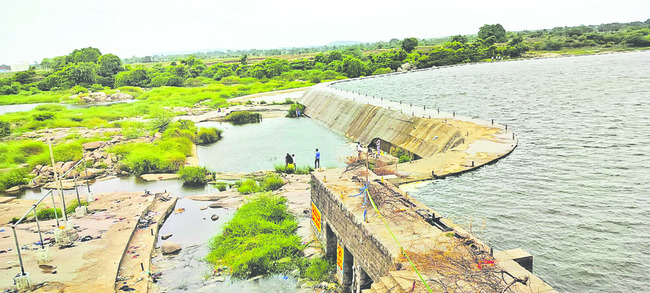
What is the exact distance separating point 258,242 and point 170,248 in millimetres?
4579

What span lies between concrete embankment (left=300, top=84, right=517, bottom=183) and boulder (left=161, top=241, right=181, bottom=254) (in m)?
11.7

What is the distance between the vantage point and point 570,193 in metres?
22.7

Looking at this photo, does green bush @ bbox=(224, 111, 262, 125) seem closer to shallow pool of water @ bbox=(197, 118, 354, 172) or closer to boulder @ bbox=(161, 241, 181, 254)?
shallow pool of water @ bbox=(197, 118, 354, 172)

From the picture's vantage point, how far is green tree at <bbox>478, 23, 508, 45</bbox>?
480ft

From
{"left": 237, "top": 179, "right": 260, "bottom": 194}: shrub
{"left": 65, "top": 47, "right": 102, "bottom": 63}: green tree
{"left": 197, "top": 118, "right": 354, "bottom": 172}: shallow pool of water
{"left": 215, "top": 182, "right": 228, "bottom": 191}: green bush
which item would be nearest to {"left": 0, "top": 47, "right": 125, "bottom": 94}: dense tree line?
{"left": 65, "top": 47, "right": 102, "bottom": 63}: green tree

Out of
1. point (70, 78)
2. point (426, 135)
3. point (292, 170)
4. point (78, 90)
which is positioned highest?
point (70, 78)

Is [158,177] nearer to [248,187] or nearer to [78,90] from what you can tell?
[248,187]

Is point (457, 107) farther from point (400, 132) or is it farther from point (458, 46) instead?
point (458, 46)

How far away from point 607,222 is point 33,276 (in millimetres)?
24902

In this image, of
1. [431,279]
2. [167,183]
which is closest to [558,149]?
[431,279]

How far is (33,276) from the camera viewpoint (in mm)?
16312

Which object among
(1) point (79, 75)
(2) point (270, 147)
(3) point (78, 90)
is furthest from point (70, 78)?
(2) point (270, 147)

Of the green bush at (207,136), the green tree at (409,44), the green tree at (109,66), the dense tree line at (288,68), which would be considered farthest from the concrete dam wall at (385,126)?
the green tree at (109,66)

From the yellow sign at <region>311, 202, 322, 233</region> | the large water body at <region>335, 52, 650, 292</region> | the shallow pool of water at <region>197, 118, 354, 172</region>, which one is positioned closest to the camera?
the large water body at <region>335, 52, 650, 292</region>
